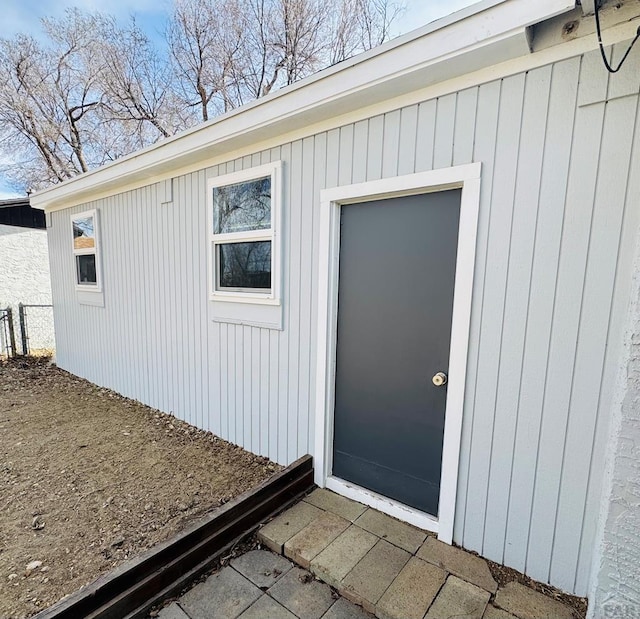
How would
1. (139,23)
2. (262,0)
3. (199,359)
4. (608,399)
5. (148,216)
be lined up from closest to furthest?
(608,399) → (199,359) → (148,216) → (262,0) → (139,23)

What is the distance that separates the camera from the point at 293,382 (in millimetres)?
2762

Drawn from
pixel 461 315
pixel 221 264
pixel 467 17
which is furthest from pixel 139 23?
pixel 461 315

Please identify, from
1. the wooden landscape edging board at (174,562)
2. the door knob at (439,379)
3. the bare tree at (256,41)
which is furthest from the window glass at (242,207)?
the bare tree at (256,41)

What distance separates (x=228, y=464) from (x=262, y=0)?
10025 mm

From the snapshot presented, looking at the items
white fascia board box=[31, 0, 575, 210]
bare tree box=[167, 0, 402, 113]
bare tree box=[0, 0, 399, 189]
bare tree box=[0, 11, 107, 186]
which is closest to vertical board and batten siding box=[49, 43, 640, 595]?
white fascia board box=[31, 0, 575, 210]

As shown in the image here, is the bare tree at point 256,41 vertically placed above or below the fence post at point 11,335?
above

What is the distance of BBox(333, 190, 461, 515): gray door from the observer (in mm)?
2059

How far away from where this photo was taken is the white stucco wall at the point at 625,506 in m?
1.21

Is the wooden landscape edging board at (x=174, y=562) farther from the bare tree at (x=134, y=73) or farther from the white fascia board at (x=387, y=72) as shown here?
the bare tree at (x=134, y=73)

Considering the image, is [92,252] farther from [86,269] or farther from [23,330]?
[23,330]

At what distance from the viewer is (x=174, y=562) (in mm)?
1804

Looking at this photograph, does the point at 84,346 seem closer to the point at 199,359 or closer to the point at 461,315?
the point at 199,359

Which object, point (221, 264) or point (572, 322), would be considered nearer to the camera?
point (572, 322)

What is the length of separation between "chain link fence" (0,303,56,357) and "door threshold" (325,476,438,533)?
7.72 m
